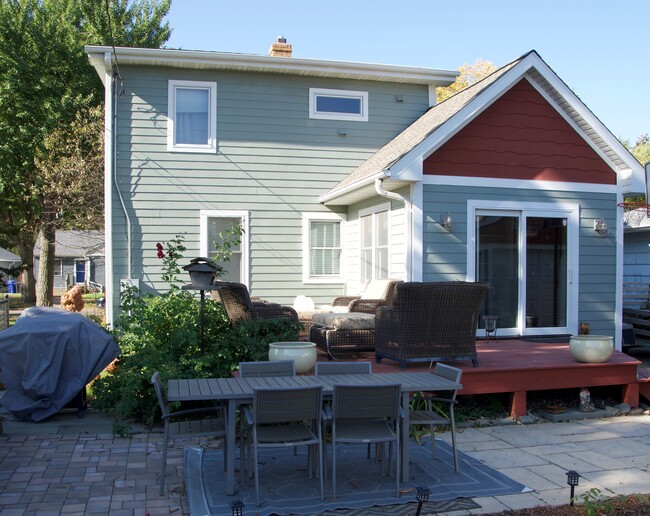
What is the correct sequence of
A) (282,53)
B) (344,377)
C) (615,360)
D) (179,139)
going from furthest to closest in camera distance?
1. (282,53)
2. (179,139)
3. (615,360)
4. (344,377)

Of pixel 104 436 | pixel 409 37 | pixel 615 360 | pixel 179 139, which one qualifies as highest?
pixel 409 37

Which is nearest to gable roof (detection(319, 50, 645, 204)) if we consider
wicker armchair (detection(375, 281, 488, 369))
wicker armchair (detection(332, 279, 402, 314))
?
wicker armchair (detection(332, 279, 402, 314))

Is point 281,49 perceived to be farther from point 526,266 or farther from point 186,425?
point 186,425

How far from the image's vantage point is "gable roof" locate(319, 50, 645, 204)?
8.30 metres

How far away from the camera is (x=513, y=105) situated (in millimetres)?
8961

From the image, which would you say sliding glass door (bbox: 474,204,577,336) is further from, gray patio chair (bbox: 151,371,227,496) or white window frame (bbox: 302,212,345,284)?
gray patio chair (bbox: 151,371,227,496)

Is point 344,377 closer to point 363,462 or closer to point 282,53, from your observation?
point 363,462

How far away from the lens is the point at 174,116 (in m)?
10.6

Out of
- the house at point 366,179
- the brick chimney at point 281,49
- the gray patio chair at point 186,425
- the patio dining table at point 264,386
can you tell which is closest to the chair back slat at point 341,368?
the patio dining table at point 264,386

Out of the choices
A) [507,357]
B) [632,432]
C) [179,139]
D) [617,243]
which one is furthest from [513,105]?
[179,139]

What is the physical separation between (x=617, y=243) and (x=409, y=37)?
8.67 meters

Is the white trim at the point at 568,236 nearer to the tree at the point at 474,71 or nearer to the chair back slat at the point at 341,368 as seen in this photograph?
the chair back slat at the point at 341,368

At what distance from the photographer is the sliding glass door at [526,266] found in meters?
8.98

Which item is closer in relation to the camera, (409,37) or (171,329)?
(171,329)
